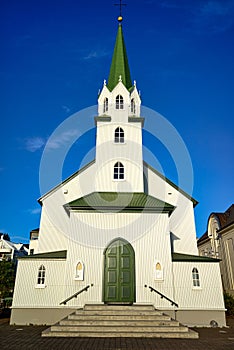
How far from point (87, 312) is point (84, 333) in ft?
6.58

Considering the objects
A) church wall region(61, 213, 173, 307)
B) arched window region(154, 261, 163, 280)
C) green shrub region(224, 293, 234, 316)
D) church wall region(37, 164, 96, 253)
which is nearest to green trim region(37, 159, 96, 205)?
church wall region(37, 164, 96, 253)

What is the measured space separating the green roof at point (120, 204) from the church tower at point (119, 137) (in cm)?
157

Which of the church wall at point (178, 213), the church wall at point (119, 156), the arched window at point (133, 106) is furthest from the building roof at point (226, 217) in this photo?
the arched window at point (133, 106)

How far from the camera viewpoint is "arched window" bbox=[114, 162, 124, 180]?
824 inches

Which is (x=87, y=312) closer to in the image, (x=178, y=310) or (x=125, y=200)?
(x=178, y=310)

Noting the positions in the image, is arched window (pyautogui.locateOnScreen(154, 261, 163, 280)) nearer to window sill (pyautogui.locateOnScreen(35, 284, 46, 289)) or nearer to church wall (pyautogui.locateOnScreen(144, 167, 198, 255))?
church wall (pyautogui.locateOnScreen(144, 167, 198, 255))

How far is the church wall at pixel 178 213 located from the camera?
2094 centimetres

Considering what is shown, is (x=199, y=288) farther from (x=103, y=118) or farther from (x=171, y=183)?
(x=103, y=118)

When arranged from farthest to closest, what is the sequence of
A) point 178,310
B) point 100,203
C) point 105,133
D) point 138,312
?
1. point 105,133
2. point 100,203
3. point 178,310
4. point 138,312

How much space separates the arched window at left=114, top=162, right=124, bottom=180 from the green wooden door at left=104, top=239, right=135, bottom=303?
5.41 metres

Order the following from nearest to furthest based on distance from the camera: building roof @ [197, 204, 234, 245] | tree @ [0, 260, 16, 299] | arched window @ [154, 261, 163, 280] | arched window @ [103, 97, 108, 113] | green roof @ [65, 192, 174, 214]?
arched window @ [154, 261, 163, 280] < green roof @ [65, 192, 174, 214] < tree @ [0, 260, 16, 299] < arched window @ [103, 97, 108, 113] < building roof @ [197, 204, 234, 245]

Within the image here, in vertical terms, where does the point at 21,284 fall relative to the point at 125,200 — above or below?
below

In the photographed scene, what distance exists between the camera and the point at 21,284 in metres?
16.6

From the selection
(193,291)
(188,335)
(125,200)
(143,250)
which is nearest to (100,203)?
(125,200)
